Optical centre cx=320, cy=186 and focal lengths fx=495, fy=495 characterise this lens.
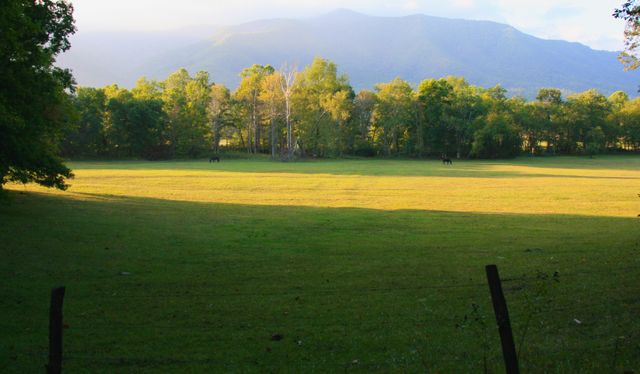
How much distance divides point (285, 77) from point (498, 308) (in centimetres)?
9861

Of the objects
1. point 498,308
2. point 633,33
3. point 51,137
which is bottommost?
point 498,308

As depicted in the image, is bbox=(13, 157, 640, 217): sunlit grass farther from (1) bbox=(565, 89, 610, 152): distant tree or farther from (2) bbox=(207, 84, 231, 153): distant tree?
(1) bbox=(565, 89, 610, 152): distant tree

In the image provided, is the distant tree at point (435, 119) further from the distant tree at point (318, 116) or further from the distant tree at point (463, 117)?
the distant tree at point (318, 116)

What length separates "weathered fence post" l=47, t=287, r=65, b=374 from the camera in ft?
17.9

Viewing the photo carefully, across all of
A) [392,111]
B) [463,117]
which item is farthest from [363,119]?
[463,117]

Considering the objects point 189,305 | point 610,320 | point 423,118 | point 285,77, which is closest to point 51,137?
point 189,305

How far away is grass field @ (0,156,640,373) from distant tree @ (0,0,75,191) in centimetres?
248

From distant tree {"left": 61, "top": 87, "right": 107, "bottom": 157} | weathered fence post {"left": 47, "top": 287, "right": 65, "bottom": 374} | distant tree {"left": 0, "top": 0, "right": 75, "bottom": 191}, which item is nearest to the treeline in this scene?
distant tree {"left": 61, "top": 87, "right": 107, "bottom": 157}

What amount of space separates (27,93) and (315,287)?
13717mm

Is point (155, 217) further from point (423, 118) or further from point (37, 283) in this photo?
point (423, 118)

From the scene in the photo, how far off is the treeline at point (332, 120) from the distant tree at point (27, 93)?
75157 mm

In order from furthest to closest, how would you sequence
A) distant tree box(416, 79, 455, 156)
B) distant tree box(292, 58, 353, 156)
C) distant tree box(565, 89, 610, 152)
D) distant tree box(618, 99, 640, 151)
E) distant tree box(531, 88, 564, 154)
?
distant tree box(618, 99, 640, 151)
distant tree box(531, 88, 564, 154)
distant tree box(565, 89, 610, 152)
distant tree box(416, 79, 455, 156)
distant tree box(292, 58, 353, 156)

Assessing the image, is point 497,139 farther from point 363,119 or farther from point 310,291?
point 310,291

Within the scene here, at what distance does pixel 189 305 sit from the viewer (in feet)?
36.1
